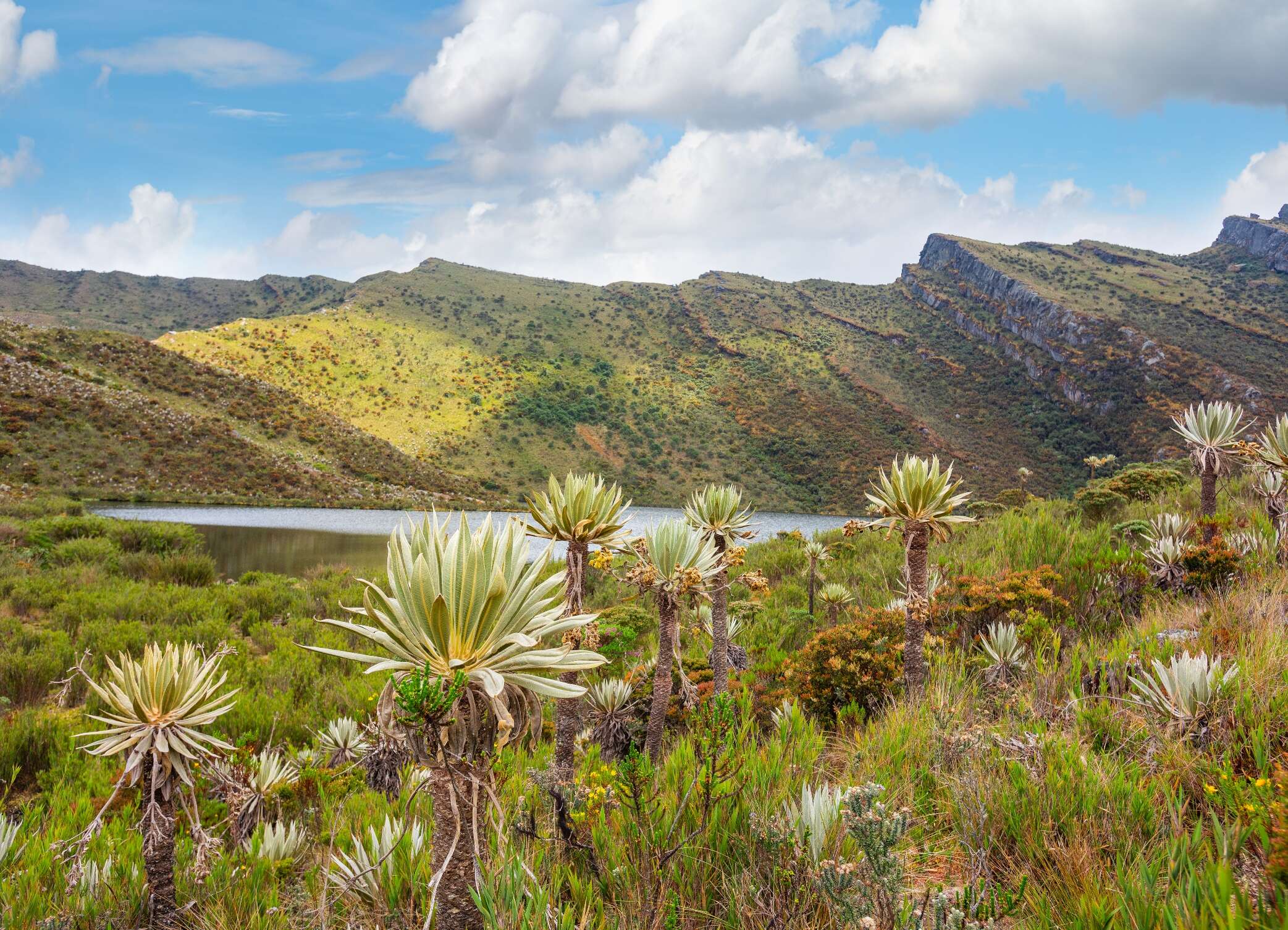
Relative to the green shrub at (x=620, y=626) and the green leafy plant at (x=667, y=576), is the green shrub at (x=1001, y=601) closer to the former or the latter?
the green shrub at (x=620, y=626)

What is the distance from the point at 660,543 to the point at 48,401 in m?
44.7

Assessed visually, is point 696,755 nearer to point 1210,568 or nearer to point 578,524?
point 578,524

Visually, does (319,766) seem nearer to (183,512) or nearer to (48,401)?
(183,512)

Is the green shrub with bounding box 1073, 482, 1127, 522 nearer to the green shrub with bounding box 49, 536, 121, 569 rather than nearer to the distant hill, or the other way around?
the green shrub with bounding box 49, 536, 121, 569

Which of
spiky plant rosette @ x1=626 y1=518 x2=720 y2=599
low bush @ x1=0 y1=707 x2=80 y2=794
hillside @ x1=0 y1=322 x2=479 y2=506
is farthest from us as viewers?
hillside @ x1=0 y1=322 x2=479 y2=506

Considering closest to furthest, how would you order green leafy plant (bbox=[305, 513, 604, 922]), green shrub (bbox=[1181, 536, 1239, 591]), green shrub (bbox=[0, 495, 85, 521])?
green leafy plant (bbox=[305, 513, 604, 922]) < green shrub (bbox=[1181, 536, 1239, 591]) < green shrub (bbox=[0, 495, 85, 521])

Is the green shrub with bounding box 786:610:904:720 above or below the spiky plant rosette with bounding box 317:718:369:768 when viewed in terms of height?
above

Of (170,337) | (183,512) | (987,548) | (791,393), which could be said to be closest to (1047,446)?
(791,393)

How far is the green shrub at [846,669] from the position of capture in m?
5.80

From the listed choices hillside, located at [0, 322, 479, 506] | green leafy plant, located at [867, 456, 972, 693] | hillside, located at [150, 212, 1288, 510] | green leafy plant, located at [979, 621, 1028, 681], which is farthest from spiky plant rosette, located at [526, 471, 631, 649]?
hillside, located at [150, 212, 1288, 510]

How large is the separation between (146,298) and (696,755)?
152m

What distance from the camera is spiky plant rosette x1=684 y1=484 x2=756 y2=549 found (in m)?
5.05

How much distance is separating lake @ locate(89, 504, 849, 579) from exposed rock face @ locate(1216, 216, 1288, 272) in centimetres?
10780

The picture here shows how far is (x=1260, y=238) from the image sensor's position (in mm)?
99625
